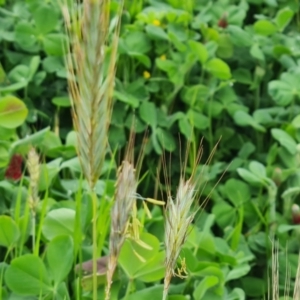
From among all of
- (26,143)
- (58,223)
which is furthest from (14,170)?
(58,223)

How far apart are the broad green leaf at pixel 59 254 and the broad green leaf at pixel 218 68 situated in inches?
33.2

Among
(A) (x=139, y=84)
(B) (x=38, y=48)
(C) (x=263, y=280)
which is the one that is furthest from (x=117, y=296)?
(B) (x=38, y=48)

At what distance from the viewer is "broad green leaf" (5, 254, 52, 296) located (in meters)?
1.26

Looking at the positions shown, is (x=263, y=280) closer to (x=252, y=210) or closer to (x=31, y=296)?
(x=252, y=210)

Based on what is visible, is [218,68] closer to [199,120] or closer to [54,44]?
[199,120]

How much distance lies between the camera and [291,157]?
5.82 ft

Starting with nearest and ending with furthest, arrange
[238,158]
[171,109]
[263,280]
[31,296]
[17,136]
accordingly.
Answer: [31,296] < [263,280] < [17,136] < [238,158] < [171,109]

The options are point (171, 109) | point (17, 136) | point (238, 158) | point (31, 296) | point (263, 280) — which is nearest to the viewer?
point (31, 296)

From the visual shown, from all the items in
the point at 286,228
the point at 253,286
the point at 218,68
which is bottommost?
the point at 253,286

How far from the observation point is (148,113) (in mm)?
1889

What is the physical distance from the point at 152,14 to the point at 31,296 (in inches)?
40.7

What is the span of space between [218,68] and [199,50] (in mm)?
75

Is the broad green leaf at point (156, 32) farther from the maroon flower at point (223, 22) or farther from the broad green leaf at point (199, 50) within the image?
the maroon flower at point (223, 22)

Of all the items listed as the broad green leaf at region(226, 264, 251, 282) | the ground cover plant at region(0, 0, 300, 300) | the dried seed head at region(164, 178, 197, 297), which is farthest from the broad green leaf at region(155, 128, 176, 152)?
the dried seed head at region(164, 178, 197, 297)
